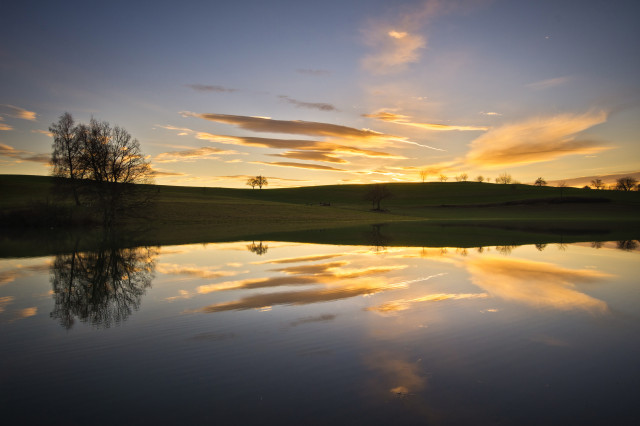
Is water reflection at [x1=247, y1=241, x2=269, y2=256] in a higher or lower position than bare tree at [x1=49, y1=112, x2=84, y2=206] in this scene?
lower

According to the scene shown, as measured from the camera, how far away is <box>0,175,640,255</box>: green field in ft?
117

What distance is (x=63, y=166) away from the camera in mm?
53969

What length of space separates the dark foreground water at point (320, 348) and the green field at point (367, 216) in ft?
53.0

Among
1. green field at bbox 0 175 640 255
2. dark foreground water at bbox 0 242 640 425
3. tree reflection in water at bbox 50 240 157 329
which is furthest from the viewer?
green field at bbox 0 175 640 255

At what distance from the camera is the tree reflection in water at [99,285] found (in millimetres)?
9938

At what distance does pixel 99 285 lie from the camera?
13.3 meters

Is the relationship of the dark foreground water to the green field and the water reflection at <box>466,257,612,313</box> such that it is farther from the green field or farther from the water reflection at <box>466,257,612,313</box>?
the green field

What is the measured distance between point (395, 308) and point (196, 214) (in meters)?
47.4

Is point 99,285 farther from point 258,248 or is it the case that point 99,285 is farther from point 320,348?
point 258,248

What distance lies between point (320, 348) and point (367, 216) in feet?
210

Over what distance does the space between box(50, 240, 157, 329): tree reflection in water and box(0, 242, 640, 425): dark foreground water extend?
89mm

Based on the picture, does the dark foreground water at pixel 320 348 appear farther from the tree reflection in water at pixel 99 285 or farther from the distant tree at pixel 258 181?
the distant tree at pixel 258 181

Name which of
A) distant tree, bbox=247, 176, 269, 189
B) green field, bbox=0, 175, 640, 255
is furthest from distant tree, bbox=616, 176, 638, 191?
distant tree, bbox=247, 176, 269, 189

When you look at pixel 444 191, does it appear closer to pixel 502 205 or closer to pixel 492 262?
pixel 502 205
